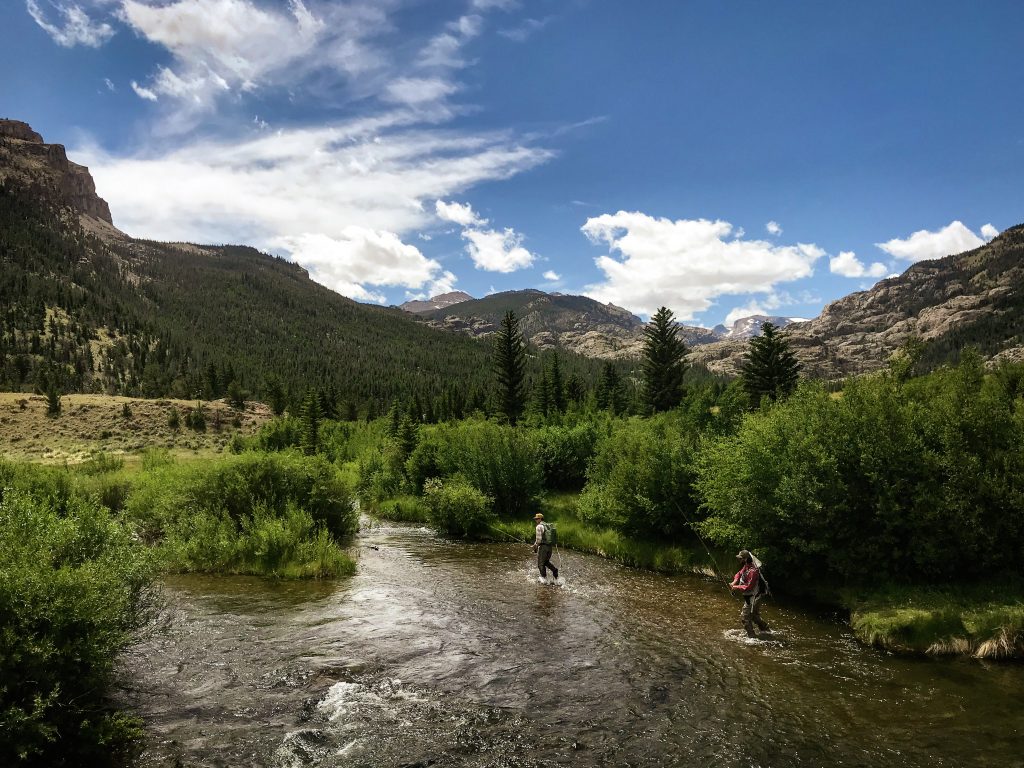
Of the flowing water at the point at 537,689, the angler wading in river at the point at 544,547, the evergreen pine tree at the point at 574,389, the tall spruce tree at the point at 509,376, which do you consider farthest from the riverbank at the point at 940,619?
the evergreen pine tree at the point at 574,389

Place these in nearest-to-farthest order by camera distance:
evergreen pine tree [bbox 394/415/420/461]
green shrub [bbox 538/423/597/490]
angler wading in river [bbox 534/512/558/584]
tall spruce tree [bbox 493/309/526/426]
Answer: angler wading in river [bbox 534/512/558/584]
green shrub [bbox 538/423/597/490]
evergreen pine tree [bbox 394/415/420/461]
tall spruce tree [bbox 493/309/526/426]

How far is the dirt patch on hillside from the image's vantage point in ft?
241

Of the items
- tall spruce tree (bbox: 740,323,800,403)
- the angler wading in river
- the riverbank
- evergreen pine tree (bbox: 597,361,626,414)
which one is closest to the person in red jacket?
the riverbank

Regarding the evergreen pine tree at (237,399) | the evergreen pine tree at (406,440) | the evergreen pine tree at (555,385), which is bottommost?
the evergreen pine tree at (406,440)

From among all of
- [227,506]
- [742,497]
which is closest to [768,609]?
[742,497]

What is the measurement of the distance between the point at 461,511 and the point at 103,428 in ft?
247

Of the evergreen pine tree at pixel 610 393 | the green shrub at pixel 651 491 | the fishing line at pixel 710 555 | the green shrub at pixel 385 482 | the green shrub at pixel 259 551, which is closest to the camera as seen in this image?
the green shrub at pixel 259 551

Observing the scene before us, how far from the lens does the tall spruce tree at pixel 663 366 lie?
80.9 meters

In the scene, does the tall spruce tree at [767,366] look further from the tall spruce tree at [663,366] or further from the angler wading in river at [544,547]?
the angler wading in river at [544,547]

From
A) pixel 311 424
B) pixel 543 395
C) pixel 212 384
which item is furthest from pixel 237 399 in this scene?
pixel 543 395

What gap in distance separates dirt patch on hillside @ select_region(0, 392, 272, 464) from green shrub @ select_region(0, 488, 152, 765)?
68.6 m

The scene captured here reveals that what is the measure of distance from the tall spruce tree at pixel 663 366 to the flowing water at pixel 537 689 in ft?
205

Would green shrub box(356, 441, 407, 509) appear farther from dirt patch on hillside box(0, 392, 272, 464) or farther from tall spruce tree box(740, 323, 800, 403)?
tall spruce tree box(740, 323, 800, 403)

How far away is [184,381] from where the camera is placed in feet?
467
